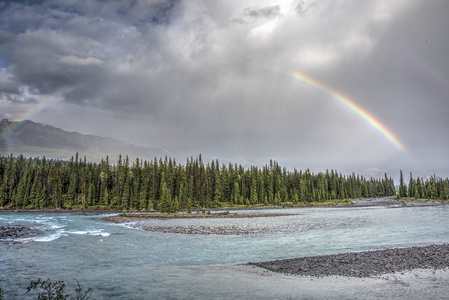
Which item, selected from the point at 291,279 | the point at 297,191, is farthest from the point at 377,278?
the point at 297,191

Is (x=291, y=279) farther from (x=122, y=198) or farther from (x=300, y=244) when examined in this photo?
(x=122, y=198)

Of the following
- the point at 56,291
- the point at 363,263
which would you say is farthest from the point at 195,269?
the point at 56,291

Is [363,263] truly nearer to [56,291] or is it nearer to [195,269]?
[195,269]

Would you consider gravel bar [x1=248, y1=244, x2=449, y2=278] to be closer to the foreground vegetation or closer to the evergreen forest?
the foreground vegetation

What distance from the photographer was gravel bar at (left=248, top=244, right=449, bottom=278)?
21.4 meters

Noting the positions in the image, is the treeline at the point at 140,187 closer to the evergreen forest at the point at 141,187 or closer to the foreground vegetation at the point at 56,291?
the evergreen forest at the point at 141,187

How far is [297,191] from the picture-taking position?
176 metres

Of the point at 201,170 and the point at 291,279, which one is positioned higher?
the point at 201,170

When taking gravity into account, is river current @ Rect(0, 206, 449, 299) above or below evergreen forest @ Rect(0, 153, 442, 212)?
below

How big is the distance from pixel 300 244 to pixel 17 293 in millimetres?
27622

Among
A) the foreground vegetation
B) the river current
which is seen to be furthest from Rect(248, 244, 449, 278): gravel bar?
the foreground vegetation

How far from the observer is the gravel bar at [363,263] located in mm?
21406

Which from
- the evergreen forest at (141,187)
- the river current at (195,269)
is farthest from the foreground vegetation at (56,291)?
the evergreen forest at (141,187)

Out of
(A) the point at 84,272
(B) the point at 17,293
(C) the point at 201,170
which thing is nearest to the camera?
(B) the point at 17,293
